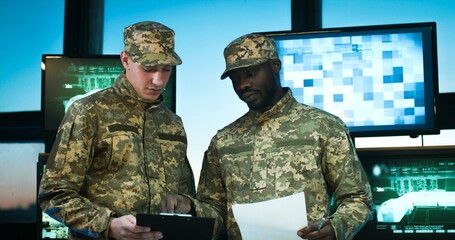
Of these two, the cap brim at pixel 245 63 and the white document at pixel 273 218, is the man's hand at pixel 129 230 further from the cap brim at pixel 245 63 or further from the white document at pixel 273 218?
the cap brim at pixel 245 63

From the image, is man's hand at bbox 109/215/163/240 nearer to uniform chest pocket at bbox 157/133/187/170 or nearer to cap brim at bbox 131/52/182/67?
uniform chest pocket at bbox 157/133/187/170

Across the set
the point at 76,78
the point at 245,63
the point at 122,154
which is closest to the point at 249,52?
the point at 245,63

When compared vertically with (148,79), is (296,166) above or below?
below

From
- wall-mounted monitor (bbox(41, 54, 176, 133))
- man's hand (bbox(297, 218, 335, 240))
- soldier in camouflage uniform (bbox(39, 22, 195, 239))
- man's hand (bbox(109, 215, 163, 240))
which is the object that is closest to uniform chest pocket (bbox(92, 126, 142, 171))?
soldier in camouflage uniform (bbox(39, 22, 195, 239))

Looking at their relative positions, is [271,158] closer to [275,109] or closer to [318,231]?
[275,109]

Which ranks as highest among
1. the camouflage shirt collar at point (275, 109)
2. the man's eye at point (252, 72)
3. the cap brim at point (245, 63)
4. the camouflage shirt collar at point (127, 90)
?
the cap brim at point (245, 63)

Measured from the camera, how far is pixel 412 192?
324cm

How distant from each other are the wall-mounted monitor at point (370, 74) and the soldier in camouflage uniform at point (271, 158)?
1.74ft

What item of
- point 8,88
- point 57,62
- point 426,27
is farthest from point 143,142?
point 8,88

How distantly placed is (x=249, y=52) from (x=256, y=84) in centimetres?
12

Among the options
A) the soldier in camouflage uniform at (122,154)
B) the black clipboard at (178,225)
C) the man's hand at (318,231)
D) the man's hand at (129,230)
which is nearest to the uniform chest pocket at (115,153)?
the soldier in camouflage uniform at (122,154)

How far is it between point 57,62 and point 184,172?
1145 mm

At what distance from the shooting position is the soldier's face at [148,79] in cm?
264

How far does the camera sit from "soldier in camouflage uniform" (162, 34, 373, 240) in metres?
2.67
